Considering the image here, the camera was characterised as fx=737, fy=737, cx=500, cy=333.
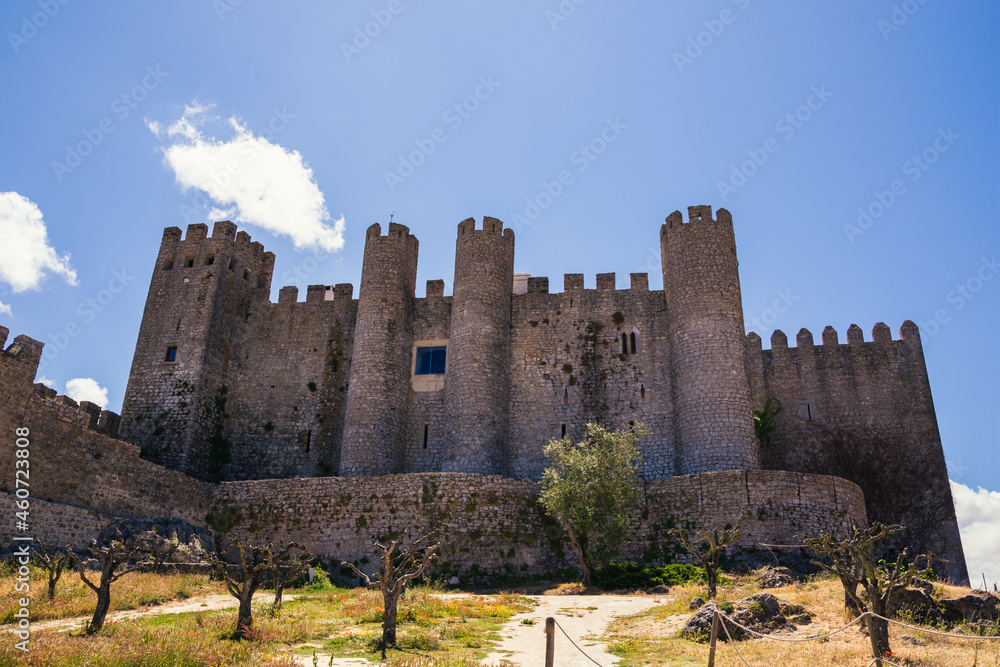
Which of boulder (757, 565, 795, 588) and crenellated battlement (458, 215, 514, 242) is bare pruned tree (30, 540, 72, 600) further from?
crenellated battlement (458, 215, 514, 242)

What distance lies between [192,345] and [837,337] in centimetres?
2394

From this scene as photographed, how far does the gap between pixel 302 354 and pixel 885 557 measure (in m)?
20.7

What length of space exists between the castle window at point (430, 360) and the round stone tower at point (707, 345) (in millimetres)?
8196

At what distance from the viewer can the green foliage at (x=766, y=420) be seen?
26.4m

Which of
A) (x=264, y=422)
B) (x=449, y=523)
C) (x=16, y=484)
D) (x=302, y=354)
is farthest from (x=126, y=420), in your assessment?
(x=449, y=523)

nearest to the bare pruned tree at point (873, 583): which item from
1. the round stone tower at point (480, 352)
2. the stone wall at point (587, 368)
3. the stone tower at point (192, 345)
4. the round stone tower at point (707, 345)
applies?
the round stone tower at point (707, 345)

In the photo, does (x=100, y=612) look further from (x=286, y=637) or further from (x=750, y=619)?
(x=750, y=619)

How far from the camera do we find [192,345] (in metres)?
26.5

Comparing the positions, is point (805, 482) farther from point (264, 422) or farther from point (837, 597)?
point (264, 422)

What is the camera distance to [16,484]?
1716cm

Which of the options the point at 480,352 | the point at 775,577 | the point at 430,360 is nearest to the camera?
the point at 775,577

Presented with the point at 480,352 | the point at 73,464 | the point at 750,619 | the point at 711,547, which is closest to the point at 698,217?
the point at 480,352

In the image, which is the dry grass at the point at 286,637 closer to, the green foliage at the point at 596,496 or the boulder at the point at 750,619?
the boulder at the point at 750,619

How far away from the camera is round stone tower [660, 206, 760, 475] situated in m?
22.4
